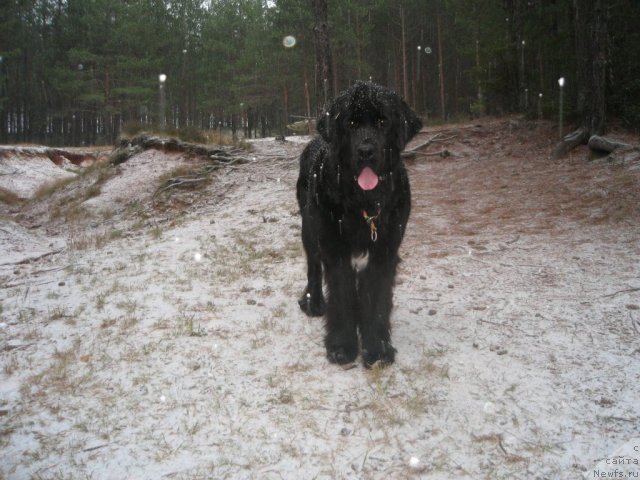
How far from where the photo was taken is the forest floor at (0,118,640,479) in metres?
2.56

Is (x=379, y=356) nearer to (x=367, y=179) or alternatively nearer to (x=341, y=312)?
(x=341, y=312)

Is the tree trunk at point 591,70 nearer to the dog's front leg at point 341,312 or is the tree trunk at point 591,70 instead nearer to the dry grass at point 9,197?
the dog's front leg at point 341,312

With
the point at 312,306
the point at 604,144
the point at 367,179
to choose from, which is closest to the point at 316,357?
the point at 312,306

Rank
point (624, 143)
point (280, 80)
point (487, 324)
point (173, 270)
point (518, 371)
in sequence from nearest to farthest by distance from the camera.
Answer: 1. point (518, 371)
2. point (487, 324)
3. point (173, 270)
4. point (624, 143)
5. point (280, 80)

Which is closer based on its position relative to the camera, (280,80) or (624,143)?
(624,143)

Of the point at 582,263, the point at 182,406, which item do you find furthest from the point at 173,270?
the point at 582,263

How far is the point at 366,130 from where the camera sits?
10.3 ft

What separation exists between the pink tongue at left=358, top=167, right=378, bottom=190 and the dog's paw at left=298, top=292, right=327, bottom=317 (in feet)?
5.12

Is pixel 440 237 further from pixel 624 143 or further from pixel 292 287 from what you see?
pixel 624 143

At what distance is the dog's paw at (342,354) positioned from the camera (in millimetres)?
3422

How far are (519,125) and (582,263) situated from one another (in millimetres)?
9168

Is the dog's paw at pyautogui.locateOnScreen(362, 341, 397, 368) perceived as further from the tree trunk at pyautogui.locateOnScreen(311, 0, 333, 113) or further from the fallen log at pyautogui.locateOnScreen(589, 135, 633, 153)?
the tree trunk at pyautogui.locateOnScreen(311, 0, 333, 113)

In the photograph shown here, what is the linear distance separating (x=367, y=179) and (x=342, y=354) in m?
1.30

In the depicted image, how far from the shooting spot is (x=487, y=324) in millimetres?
3947
